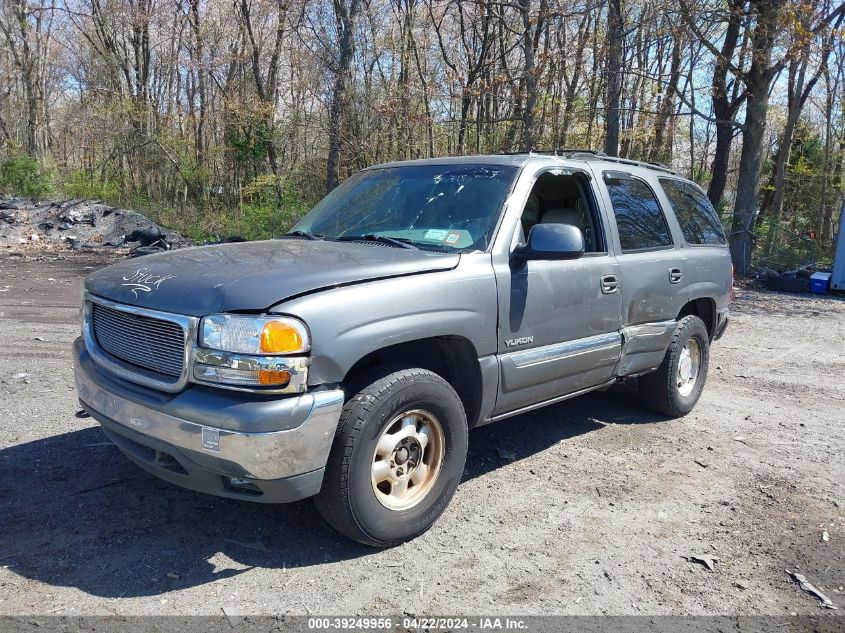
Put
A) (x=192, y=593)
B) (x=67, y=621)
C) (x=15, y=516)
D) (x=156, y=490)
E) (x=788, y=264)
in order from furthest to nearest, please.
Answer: (x=788, y=264) → (x=156, y=490) → (x=15, y=516) → (x=192, y=593) → (x=67, y=621)

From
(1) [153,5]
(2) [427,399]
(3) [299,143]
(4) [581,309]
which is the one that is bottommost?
(2) [427,399]

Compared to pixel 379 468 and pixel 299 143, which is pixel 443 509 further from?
pixel 299 143

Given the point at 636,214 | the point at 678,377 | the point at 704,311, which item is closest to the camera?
the point at 636,214

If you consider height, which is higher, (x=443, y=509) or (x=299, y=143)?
(x=299, y=143)

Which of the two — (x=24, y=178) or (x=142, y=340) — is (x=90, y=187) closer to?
(x=24, y=178)

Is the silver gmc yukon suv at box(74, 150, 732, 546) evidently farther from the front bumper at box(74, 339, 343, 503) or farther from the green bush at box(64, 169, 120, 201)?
the green bush at box(64, 169, 120, 201)

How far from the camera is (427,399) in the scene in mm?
3330

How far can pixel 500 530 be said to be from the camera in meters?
3.63

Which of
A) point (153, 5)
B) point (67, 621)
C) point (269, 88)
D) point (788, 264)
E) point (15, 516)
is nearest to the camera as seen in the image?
point (67, 621)

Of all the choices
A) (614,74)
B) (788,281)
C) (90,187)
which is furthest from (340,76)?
(788,281)

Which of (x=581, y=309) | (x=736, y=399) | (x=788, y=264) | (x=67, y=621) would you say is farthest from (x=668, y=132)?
(x=67, y=621)

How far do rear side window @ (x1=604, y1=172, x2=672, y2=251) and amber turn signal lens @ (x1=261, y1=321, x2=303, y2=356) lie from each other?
2.82 metres

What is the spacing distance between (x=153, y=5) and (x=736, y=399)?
2481 centimetres

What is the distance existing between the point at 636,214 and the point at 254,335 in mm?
3341
